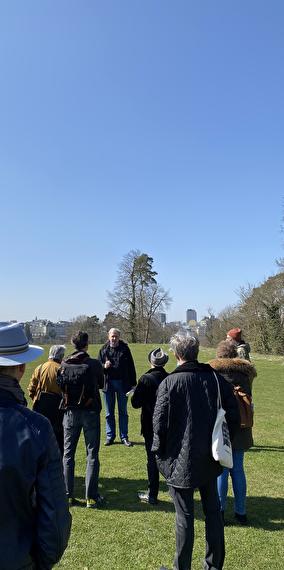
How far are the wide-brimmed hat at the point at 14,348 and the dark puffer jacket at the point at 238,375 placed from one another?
314 centimetres

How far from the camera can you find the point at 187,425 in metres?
3.93

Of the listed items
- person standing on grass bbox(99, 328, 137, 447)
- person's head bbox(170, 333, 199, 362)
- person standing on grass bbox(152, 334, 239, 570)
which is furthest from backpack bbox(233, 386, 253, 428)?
person standing on grass bbox(99, 328, 137, 447)

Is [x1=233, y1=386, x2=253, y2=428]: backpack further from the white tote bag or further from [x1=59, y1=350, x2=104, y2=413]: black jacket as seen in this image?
[x1=59, y1=350, x2=104, y2=413]: black jacket

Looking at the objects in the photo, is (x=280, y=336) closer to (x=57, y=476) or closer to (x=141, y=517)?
(x=141, y=517)

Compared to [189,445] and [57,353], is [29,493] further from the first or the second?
[57,353]

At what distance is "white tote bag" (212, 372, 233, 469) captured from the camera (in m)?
3.84

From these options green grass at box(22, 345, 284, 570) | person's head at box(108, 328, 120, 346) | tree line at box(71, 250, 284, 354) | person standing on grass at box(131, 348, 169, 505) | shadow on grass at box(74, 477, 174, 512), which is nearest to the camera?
green grass at box(22, 345, 284, 570)

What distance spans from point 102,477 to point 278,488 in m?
2.79

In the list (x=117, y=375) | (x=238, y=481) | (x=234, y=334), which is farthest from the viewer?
(x=117, y=375)

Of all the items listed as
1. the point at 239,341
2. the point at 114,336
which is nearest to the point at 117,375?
the point at 114,336

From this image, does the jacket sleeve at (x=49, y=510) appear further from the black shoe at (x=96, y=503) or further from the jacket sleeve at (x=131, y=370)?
the jacket sleeve at (x=131, y=370)

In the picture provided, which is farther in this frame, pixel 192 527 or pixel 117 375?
pixel 117 375

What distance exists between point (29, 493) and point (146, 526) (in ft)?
11.9

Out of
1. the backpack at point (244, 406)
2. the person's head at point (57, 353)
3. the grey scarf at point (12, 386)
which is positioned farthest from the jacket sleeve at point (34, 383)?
the grey scarf at point (12, 386)
